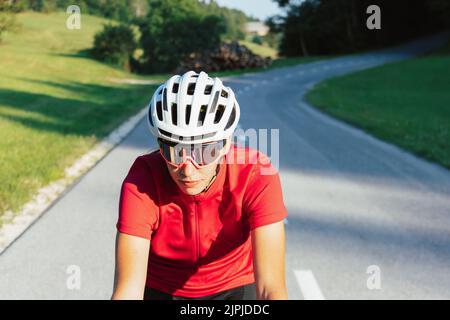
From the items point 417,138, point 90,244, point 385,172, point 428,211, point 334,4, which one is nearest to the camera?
point 90,244

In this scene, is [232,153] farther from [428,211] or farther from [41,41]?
[41,41]

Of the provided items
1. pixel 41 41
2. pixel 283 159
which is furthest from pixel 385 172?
pixel 41 41

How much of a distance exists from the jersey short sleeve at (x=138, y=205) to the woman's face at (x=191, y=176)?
14 cm

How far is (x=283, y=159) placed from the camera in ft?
38.7

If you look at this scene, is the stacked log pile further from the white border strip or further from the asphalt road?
the asphalt road

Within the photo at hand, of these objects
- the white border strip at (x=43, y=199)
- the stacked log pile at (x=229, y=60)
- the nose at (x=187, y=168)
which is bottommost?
the white border strip at (x=43, y=199)

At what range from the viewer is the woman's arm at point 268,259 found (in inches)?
109

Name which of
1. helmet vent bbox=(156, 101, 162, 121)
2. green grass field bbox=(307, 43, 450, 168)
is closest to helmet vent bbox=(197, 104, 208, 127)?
helmet vent bbox=(156, 101, 162, 121)

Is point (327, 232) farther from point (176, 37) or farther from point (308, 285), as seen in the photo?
point (176, 37)

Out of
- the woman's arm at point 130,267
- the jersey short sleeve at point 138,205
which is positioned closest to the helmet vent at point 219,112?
the jersey short sleeve at point 138,205

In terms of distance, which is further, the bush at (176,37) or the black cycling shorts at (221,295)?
the bush at (176,37)

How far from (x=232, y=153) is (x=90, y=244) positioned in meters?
3.76

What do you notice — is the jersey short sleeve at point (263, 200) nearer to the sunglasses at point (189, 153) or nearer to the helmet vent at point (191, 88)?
the sunglasses at point (189, 153)

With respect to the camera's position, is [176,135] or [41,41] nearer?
[176,135]
